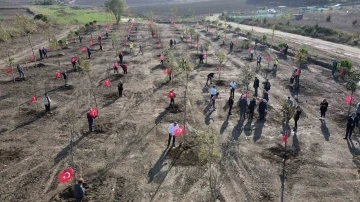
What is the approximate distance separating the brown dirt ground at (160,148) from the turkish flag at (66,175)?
0.47 metres

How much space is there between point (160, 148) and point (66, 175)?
5.01 metres

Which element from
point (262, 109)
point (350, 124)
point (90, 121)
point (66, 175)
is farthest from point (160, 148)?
point (350, 124)

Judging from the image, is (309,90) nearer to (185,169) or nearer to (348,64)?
(348,64)

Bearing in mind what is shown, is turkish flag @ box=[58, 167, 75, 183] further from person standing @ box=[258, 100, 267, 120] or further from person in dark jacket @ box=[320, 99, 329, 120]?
person in dark jacket @ box=[320, 99, 329, 120]

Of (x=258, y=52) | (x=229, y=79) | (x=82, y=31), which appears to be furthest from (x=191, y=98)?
(x=82, y=31)

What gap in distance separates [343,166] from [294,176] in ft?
8.72

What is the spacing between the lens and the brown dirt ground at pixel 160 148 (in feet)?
44.2

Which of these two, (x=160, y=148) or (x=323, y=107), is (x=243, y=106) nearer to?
(x=323, y=107)

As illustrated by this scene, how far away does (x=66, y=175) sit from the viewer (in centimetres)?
1368

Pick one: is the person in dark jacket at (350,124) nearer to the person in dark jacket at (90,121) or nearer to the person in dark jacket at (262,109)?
the person in dark jacket at (262,109)

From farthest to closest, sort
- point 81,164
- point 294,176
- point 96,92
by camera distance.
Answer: point 96,92 < point 81,164 < point 294,176

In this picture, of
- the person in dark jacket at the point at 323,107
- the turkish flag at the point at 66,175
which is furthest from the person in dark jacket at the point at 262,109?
the turkish flag at the point at 66,175

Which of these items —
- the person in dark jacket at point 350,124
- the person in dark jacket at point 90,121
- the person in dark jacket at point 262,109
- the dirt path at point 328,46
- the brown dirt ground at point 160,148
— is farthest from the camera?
the dirt path at point 328,46

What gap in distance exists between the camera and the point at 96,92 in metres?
25.9
